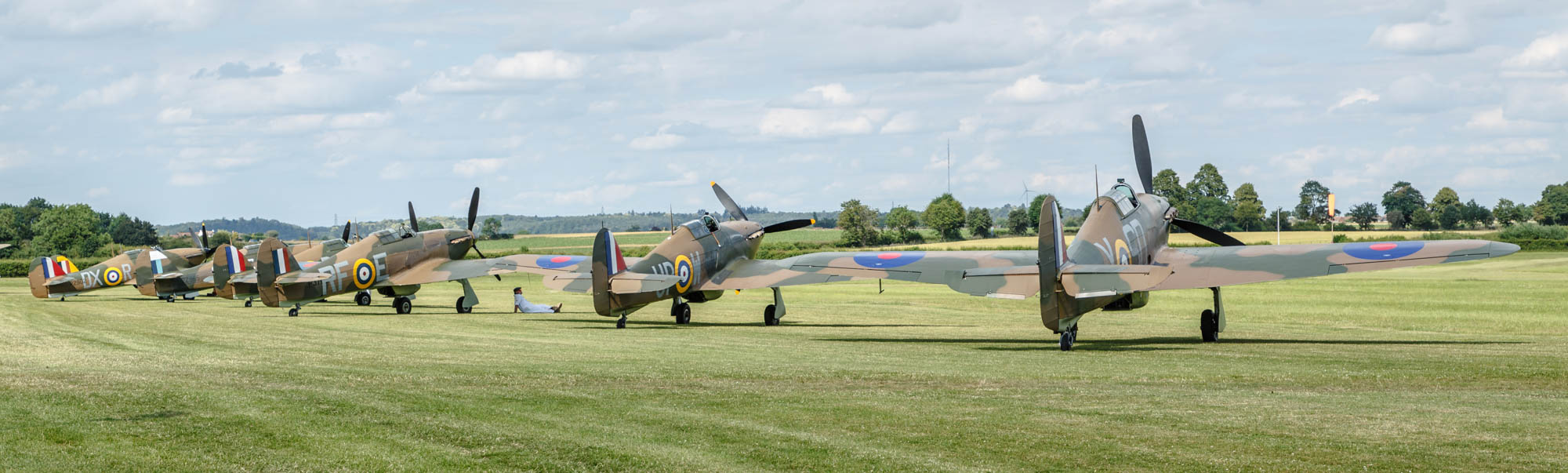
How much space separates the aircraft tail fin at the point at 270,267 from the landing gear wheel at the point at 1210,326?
22.7 m

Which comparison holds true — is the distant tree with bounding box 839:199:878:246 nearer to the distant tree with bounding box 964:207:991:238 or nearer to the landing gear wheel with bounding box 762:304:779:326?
the distant tree with bounding box 964:207:991:238

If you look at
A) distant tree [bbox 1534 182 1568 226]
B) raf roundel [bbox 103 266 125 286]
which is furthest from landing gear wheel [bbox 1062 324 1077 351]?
distant tree [bbox 1534 182 1568 226]

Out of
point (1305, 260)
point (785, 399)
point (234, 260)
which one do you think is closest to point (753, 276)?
point (1305, 260)

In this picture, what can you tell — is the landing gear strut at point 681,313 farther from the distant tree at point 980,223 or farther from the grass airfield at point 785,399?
the distant tree at point 980,223

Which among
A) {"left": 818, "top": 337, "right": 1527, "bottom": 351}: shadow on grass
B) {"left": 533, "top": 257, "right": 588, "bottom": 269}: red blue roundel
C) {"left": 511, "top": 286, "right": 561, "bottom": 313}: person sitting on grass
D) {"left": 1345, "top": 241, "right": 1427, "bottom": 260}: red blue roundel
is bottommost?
{"left": 818, "top": 337, "right": 1527, "bottom": 351}: shadow on grass

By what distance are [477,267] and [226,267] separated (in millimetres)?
9652

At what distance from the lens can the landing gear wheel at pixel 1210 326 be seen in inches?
761

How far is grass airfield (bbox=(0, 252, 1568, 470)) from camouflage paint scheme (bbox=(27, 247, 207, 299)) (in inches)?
917

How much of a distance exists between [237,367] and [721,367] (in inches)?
219

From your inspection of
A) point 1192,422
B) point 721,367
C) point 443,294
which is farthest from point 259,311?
point 1192,422

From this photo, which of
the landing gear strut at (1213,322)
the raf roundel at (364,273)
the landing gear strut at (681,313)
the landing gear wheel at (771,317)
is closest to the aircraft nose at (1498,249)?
the landing gear strut at (1213,322)

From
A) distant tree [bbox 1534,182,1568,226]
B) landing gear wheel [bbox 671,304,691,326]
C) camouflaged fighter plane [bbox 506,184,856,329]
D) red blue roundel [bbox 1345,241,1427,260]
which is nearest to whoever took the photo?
red blue roundel [bbox 1345,241,1427,260]

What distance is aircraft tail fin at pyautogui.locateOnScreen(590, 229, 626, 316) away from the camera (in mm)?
23922

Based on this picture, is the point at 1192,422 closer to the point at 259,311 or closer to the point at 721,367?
the point at 721,367
